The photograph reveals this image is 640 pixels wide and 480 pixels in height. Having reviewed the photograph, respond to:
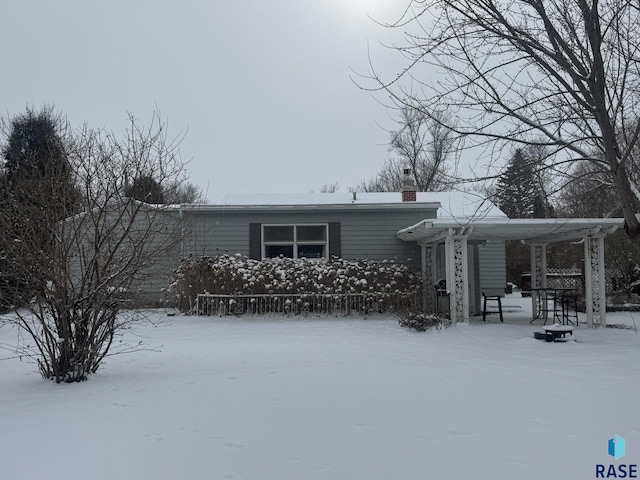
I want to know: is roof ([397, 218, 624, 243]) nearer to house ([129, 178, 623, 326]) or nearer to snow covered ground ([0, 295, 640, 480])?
house ([129, 178, 623, 326])

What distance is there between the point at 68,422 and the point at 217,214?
32.2 feet

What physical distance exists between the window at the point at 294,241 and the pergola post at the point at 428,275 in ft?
8.56

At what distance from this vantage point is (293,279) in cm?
1193

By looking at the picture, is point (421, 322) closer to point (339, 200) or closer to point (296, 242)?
point (296, 242)

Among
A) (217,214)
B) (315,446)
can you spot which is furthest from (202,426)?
(217,214)

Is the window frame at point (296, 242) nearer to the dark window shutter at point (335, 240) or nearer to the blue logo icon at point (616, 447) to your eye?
the dark window shutter at point (335, 240)

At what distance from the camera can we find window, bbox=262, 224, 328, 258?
13711 mm

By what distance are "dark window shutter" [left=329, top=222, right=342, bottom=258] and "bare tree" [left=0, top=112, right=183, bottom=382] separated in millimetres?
7883

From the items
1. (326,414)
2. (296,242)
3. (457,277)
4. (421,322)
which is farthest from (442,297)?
(326,414)

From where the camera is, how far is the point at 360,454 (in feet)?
11.3

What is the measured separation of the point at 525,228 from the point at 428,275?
3.30 meters

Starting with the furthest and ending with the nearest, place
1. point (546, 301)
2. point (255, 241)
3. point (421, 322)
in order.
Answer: point (255, 241), point (546, 301), point (421, 322)

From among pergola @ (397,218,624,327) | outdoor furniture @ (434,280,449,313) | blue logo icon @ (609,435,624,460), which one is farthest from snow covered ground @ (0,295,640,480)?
outdoor furniture @ (434,280,449,313)

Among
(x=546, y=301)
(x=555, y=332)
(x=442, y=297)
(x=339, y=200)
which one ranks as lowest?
(x=555, y=332)
